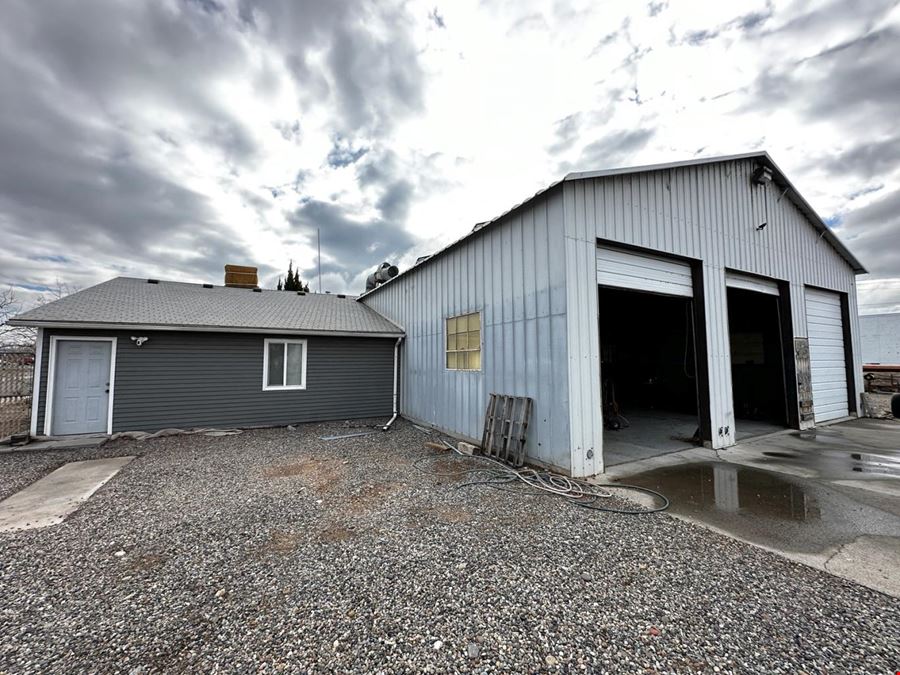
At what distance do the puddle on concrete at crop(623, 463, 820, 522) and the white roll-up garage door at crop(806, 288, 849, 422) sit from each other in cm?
591

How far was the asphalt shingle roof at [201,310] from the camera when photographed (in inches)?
300

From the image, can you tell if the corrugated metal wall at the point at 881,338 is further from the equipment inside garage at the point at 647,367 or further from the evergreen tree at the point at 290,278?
the evergreen tree at the point at 290,278

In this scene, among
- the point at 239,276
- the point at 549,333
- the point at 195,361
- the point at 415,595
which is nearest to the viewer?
the point at 415,595

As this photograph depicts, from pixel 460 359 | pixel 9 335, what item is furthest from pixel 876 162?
pixel 9 335

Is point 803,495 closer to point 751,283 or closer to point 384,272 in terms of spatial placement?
point 751,283

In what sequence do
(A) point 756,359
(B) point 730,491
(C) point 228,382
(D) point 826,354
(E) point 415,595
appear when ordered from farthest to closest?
1. (A) point 756,359
2. (D) point 826,354
3. (C) point 228,382
4. (B) point 730,491
5. (E) point 415,595

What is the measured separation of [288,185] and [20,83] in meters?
5.46

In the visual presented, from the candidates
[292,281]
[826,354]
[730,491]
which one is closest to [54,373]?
[730,491]

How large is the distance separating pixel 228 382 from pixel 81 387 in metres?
2.78

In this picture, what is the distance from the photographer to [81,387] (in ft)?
24.8

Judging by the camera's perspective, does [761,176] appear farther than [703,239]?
Yes

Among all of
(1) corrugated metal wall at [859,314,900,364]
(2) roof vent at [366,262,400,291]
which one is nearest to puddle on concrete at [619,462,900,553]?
(2) roof vent at [366,262,400,291]

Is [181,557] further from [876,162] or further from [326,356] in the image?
[876,162]

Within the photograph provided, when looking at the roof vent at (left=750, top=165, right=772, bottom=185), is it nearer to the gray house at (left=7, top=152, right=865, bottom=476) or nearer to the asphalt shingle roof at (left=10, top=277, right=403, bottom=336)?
the gray house at (left=7, top=152, right=865, bottom=476)
